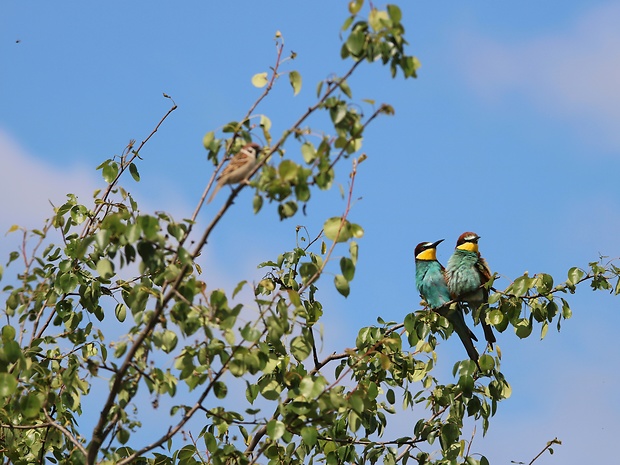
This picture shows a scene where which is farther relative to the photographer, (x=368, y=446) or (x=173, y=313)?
(x=368, y=446)

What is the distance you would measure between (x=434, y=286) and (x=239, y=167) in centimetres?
368

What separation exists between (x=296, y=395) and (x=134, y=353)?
2.30ft

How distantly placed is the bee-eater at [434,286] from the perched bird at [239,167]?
3053 millimetres

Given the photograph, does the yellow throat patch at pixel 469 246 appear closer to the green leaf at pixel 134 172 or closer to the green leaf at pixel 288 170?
the green leaf at pixel 134 172

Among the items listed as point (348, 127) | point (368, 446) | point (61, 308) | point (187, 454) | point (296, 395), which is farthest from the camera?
point (61, 308)

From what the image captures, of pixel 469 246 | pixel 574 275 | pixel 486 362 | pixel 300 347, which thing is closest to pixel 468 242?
pixel 469 246

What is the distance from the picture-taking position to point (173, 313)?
335cm

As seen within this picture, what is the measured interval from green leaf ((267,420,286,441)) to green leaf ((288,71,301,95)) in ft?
4.16

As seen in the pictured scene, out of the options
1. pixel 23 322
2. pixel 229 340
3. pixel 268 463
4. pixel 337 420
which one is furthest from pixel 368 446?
pixel 23 322

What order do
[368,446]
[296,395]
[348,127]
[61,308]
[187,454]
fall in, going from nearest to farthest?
[348,127], [296,395], [187,454], [368,446], [61,308]

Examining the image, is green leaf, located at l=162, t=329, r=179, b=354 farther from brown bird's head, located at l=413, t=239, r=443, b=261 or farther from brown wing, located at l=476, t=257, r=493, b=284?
brown bird's head, located at l=413, t=239, r=443, b=261

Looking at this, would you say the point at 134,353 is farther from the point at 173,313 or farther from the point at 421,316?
the point at 421,316

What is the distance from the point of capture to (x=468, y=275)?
23.7 feet

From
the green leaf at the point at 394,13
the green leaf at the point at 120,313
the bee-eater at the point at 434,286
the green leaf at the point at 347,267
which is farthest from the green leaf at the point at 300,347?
the bee-eater at the point at 434,286
